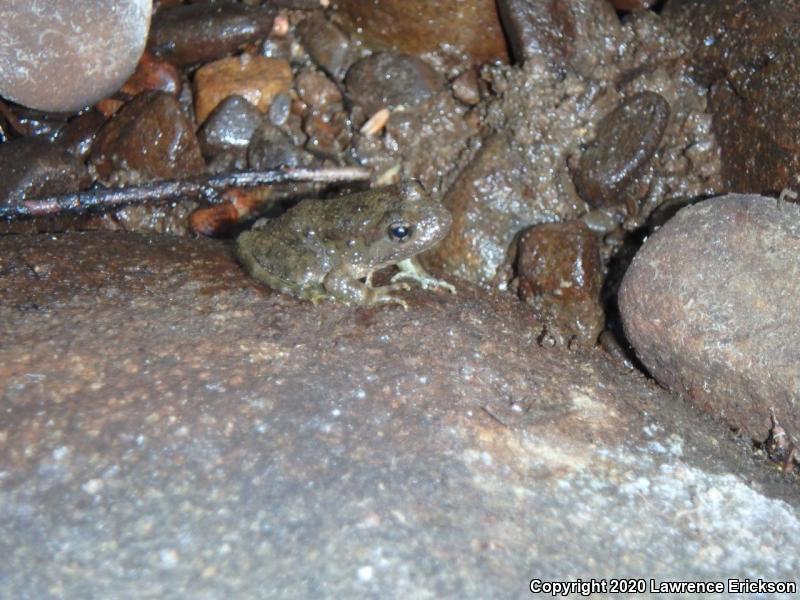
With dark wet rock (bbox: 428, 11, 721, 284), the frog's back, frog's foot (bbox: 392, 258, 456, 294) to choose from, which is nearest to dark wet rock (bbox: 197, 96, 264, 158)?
the frog's back

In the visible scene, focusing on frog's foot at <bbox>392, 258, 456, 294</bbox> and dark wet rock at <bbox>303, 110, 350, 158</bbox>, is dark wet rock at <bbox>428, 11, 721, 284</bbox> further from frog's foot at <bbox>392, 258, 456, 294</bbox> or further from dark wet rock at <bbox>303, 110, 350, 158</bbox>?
dark wet rock at <bbox>303, 110, 350, 158</bbox>

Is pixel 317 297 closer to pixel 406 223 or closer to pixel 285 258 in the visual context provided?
pixel 285 258

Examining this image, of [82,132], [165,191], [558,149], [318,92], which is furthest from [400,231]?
[82,132]

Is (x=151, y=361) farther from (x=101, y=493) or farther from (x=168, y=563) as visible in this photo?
(x=168, y=563)

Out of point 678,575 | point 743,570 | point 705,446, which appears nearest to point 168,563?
point 678,575

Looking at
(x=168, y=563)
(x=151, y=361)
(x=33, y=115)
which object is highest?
(x=33, y=115)

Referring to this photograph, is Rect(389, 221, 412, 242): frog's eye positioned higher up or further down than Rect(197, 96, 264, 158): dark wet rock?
further down

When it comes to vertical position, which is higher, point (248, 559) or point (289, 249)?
point (289, 249)
